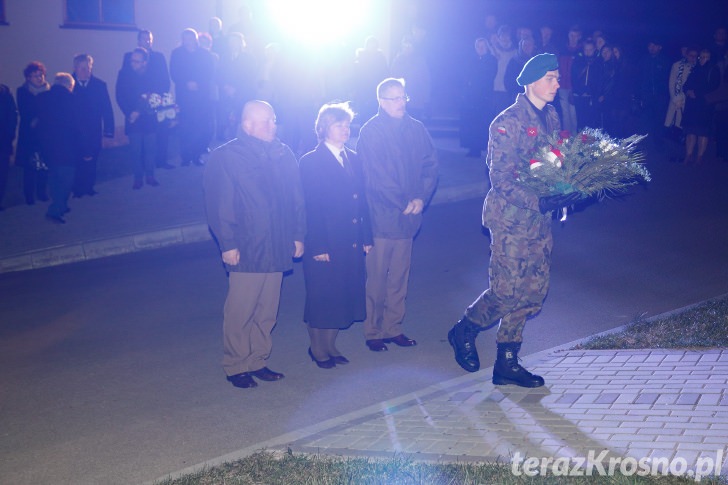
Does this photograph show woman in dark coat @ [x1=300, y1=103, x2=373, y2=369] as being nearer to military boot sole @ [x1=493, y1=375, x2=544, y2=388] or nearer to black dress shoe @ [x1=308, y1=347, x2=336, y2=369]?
black dress shoe @ [x1=308, y1=347, x2=336, y2=369]

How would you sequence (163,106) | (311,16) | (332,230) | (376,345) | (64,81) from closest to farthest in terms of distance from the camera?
(332,230) < (376,345) < (64,81) < (163,106) < (311,16)

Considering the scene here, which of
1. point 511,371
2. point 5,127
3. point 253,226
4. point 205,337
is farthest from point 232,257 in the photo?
point 5,127

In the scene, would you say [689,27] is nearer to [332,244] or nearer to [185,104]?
[185,104]

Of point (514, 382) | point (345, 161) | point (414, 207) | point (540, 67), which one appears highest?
point (540, 67)

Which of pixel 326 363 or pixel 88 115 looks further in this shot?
pixel 88 115

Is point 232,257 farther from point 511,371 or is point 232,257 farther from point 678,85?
point 678,85

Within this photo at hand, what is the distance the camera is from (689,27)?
25312 millimetres

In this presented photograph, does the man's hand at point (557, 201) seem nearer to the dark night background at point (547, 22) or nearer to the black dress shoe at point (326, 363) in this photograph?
the black dress shoe at point (326, 363)

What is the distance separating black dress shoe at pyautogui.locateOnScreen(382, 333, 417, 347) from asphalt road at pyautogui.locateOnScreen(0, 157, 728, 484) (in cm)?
8

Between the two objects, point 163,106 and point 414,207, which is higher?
point 414,207

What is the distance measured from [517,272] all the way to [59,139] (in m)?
8.29

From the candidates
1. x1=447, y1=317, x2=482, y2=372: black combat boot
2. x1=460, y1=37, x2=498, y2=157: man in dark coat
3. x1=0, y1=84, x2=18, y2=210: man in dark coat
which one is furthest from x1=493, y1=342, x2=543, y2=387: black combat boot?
x1=460, y1=37, x2=498, y2=157: man in dark coat

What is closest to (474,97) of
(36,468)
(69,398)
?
(69,398)

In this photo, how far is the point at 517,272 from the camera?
7230 millimetres
